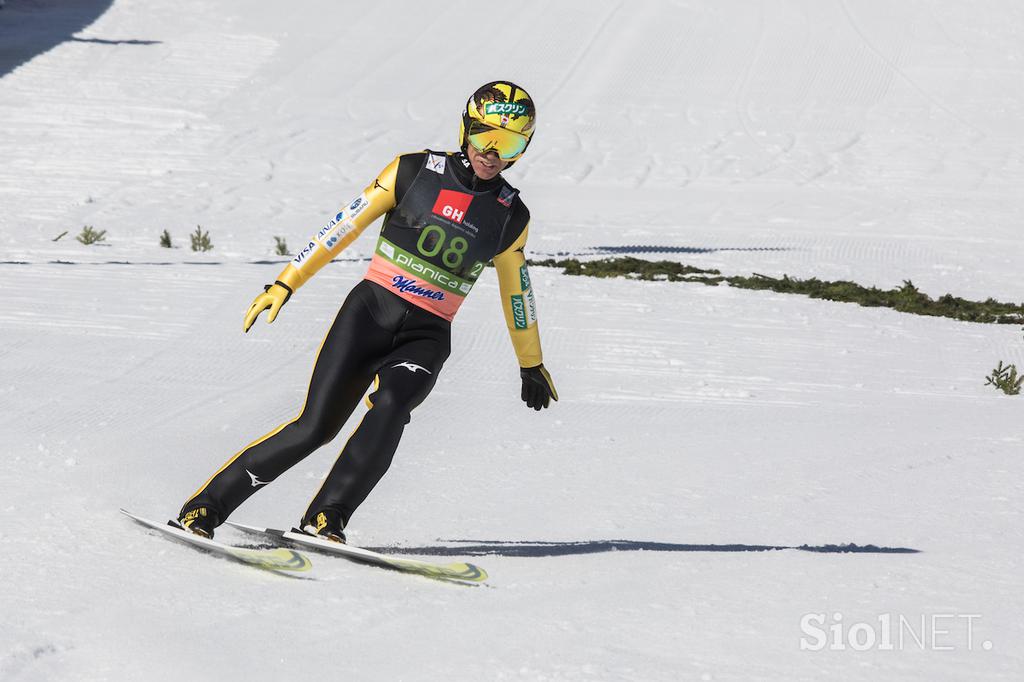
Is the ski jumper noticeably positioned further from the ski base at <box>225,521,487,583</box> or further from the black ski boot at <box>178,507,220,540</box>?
the ski base at <box>225,521,487,583</box>

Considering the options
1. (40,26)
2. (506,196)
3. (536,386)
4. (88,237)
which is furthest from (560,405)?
(40,26)

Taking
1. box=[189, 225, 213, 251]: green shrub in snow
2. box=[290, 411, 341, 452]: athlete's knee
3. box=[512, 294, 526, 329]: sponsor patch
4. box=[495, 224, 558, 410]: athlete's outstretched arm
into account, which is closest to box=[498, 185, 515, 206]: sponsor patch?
box=[495, 224, 558, 410]: athlete's outstretched arm

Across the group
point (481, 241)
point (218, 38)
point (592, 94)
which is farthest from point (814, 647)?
point (218, 38)

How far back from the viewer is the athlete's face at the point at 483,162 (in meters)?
5.06

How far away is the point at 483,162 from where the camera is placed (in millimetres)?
5059

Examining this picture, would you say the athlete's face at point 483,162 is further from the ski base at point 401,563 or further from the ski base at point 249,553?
the ski base at point 249,553

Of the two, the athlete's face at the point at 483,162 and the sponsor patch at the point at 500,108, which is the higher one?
the sponsor patch at the point at 500,108

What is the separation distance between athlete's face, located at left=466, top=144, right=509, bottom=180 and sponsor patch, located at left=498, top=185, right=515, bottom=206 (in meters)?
0.10

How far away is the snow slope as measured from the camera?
3977 mm

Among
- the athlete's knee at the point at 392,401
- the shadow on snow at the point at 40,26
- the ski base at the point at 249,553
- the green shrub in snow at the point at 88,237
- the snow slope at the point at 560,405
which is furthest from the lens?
the shadow on snow at the point at 40,26

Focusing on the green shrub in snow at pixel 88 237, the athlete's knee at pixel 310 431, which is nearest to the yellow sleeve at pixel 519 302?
the athlete's knee at pixel 310 431

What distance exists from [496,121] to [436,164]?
0.29 metres

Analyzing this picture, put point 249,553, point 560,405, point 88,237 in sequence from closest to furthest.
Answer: point 249,553 → point 560,405 → point 88,237

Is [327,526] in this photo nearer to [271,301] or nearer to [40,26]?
[271,301]
